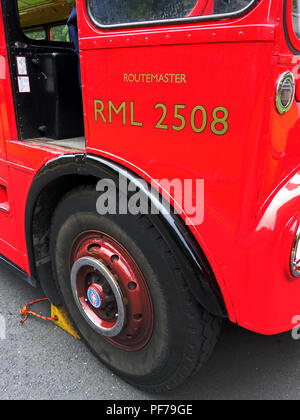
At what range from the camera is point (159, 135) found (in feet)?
4.62

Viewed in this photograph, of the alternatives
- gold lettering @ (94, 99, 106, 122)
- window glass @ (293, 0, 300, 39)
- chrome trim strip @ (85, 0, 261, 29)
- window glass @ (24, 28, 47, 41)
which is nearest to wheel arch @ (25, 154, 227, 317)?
gold lettering @ (94, 99, 106, 122)

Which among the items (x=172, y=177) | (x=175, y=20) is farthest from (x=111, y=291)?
(x=175, y=20)

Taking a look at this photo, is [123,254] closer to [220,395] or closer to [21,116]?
[220,395]

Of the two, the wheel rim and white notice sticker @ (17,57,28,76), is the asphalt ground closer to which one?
the wheel rim

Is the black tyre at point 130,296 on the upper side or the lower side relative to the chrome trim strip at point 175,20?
lower

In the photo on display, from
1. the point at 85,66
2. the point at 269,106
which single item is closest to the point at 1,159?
the point at 85,66

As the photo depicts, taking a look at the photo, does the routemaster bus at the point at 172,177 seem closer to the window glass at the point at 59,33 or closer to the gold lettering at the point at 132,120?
the gold lettering at the point at 132,120

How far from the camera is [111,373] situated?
2064mm

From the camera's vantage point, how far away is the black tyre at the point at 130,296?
1553 millimetres

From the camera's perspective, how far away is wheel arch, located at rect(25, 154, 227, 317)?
4.61ft

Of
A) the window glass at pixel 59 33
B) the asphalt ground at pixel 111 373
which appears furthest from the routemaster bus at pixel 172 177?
the window glass at pixel 59 33

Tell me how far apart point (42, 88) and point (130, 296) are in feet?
4.49

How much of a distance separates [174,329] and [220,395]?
24.2 inches

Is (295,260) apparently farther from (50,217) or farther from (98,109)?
(50,217)
